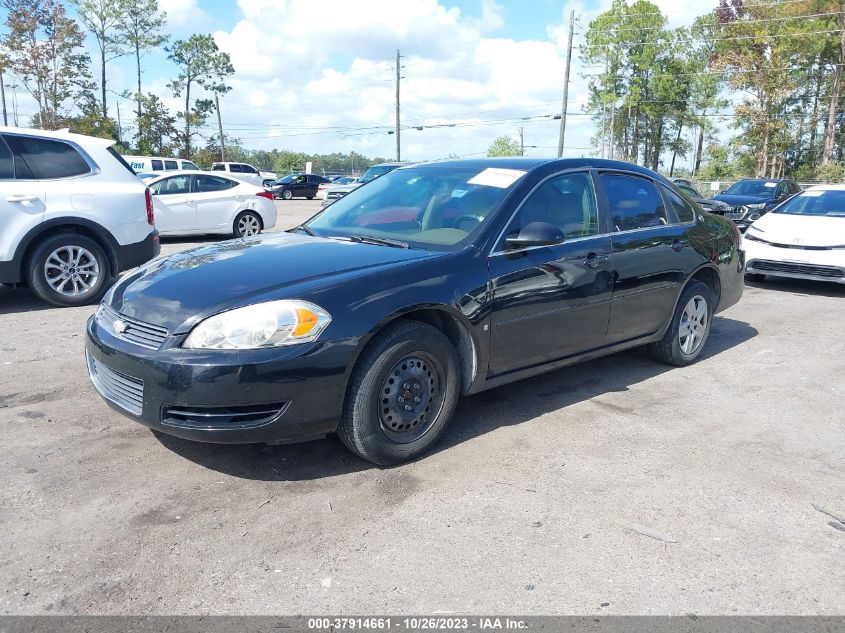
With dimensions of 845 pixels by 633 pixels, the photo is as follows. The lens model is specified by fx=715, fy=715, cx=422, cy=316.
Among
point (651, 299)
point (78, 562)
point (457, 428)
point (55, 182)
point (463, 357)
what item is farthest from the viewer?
point (55, 182)

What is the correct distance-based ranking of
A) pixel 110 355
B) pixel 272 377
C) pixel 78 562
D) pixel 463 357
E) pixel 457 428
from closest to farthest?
pixel 78 562 → pixel 272 377 → pixel 110 355 → pixel 463 357 → pixel 457 428

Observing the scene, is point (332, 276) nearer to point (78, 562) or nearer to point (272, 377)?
point (272, 377)

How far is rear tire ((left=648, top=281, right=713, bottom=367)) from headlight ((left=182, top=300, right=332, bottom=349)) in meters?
3.28

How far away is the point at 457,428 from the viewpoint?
4305mm

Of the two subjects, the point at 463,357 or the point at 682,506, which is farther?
the point at 463,357

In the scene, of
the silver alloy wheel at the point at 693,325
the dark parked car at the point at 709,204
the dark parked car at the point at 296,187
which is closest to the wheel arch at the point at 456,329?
the silver alloy wheel at the point at 693,325

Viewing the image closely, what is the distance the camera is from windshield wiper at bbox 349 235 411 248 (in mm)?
4164

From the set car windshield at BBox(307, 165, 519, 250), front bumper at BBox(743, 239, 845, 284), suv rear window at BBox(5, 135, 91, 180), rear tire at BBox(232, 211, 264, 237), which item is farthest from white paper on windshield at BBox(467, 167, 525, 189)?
A: rear tire at BBox(232, 211, 264, 237)

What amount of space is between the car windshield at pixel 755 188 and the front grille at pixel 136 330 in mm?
18344

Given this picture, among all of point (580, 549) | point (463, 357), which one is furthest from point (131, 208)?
point (580, 549)

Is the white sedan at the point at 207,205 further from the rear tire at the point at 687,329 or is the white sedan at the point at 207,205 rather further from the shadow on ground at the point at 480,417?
the rear tire at the point at 687,329

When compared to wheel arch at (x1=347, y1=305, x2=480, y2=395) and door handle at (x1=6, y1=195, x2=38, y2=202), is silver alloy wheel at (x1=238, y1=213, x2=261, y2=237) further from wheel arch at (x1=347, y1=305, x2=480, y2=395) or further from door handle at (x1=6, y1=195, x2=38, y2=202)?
wheel arch at (x1=347, y1=305, x2=480, y2=395)

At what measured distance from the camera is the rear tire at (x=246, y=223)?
49.7ft

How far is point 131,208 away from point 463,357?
207 inches
